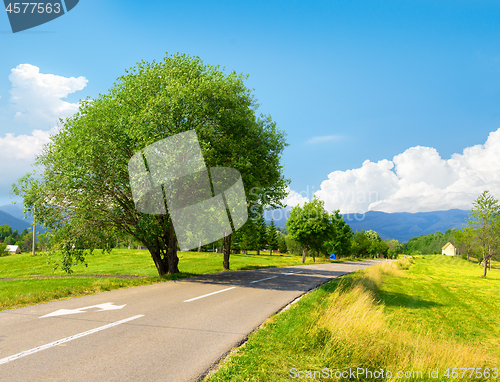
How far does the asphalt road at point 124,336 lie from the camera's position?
15.5 ft

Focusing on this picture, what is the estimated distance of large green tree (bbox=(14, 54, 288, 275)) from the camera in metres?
15.6

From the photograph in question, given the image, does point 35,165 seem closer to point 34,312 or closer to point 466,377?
point 34,312

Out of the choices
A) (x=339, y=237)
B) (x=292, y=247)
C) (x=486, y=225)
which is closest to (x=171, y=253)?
(x=486, y=225)

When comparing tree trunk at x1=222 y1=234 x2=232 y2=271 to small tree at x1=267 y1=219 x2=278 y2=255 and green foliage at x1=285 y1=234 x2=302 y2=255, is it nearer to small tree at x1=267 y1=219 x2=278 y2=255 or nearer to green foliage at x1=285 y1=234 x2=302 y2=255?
small tree at x1=267 y1=219 x2=278 y2=255

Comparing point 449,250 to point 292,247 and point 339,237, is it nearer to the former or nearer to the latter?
point 292,247

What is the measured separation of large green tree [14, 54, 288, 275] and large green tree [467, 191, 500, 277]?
31797 mm

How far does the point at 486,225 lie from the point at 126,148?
3991cm

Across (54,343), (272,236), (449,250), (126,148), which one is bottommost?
(449,250)

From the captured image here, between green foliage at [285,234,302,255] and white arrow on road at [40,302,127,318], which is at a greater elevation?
white arrow on road at [40,302,127,318]

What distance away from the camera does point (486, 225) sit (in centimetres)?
3638

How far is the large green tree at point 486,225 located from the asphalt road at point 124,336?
36582mm

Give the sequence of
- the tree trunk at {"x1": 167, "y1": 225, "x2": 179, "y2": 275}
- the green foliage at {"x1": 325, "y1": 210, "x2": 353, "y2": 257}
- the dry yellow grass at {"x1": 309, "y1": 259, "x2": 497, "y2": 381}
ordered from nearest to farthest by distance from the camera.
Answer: the dry yellow grass at {"x1": 309, "y1": 259, "x2": 497, "y2": 381} < the tree trunk at {"x1": 167, "y1": 225, "x2": 179, "y2": 275} < the green foliage at {"x1": 325, "y1": 210, "x2": 353, "y2": 257}

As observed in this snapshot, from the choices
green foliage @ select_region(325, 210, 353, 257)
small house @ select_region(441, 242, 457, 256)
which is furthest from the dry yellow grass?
small house @ select_region(441, 242, 457, 256)

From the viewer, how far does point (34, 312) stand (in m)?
8.08
